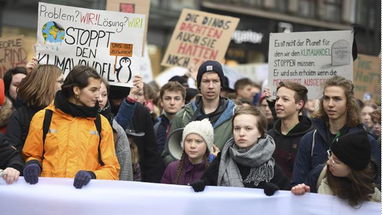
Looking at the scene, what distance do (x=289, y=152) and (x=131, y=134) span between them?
1.29 m

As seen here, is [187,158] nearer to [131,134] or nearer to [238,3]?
[131,134]

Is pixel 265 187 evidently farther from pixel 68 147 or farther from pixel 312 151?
pixel 68 147

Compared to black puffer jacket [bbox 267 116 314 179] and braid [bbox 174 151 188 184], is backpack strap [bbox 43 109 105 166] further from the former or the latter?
black puffer jacket [bbox 267 116 314 179]

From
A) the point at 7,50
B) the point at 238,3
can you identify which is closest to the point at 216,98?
the point at 7,50

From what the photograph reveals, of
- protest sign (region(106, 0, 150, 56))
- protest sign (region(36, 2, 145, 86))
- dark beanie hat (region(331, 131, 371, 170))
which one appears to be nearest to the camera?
dark beanie hat (region(331, 131, 371, 170))

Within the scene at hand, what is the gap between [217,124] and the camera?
253 inches

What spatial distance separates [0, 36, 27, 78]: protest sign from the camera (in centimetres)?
809

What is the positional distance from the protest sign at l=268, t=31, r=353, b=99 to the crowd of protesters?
0.33m

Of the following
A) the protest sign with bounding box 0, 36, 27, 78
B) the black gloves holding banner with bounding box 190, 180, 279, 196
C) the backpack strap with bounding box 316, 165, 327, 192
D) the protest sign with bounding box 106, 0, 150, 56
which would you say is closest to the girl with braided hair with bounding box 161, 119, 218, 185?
the black gloves holding banner with bounding box 190, 180, 279, 196

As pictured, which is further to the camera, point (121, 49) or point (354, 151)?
point (121, 49)

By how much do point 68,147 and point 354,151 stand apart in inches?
69.9

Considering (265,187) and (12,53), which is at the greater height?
(12,53)

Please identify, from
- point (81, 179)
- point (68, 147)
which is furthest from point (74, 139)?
point (81, 179)

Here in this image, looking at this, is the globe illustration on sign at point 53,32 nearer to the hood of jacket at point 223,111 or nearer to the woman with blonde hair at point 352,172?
the hood of jacket at point 223,111
